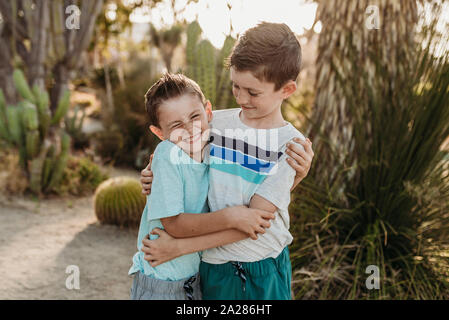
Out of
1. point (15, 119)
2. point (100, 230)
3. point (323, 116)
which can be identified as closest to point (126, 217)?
point (100, 230)

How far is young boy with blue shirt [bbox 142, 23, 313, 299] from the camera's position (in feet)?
4.74

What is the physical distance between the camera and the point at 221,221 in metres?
1.42

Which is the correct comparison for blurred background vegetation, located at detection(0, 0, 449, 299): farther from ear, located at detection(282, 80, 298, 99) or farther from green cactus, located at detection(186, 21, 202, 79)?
ear, located at detection(282, 80, 298, 99)

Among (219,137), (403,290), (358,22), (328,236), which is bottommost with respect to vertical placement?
(403,290)

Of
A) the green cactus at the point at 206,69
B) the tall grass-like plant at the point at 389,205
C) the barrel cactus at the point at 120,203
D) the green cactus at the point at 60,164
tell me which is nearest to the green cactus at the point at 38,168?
the green cactus at the point at 60,164

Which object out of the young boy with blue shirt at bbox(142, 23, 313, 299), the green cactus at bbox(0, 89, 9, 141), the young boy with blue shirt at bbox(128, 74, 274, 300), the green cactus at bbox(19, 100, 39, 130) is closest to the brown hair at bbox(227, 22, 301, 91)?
the young boy with blue shirt at bbox(142, 23, 313, 299)

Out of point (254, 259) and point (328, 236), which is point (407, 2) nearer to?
point (328, 236)

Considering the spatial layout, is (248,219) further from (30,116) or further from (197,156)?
(30,116)

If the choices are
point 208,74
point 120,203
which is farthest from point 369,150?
point 120,203

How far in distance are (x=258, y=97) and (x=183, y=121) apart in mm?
257

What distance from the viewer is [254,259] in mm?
1545

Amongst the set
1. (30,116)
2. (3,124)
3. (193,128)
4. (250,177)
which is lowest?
(3,124)

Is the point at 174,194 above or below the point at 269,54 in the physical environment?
below

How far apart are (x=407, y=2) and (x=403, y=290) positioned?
7.10 ft
